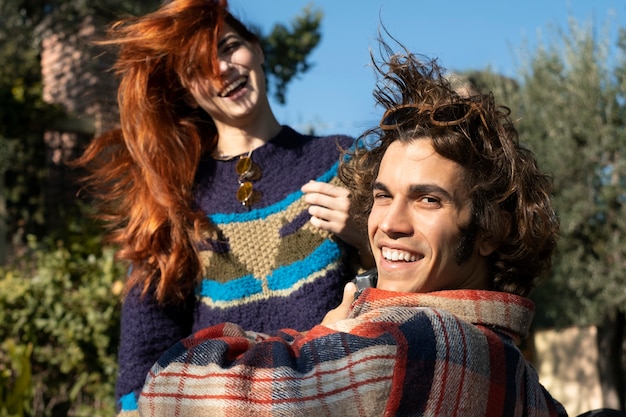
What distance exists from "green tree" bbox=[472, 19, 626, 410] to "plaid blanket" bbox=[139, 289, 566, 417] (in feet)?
17.5

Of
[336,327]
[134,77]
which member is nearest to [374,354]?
[336,327]

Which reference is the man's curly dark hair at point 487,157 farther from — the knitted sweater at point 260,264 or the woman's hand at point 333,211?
the knitted sweater at point 260,264

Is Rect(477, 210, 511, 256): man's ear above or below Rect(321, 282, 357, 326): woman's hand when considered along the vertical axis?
above

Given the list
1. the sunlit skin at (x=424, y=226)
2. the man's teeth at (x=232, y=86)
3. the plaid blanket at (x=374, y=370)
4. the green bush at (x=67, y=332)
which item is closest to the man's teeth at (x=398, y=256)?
the sunlit skin at (x=424, y=226)

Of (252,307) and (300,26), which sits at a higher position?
(300,26)

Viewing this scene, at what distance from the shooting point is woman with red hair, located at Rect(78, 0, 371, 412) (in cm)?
249

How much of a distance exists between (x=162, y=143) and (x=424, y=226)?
48.5 inches

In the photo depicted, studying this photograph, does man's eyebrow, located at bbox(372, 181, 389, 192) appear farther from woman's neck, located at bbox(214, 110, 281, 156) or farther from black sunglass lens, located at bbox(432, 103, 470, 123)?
woman's neck, located at bbox(214, 110, 281, 156)

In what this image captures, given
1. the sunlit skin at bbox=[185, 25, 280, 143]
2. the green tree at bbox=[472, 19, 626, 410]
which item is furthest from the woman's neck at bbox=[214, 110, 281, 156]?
the green tree at bbox=[472, 19, 626, 410]

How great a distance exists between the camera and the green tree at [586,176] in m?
6.72

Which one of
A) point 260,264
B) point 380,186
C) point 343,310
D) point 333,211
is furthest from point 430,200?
point 260,264

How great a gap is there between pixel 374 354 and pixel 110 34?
1876 millimetres

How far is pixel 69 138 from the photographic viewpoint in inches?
365

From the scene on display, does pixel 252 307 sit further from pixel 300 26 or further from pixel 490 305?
pixel 300 26
